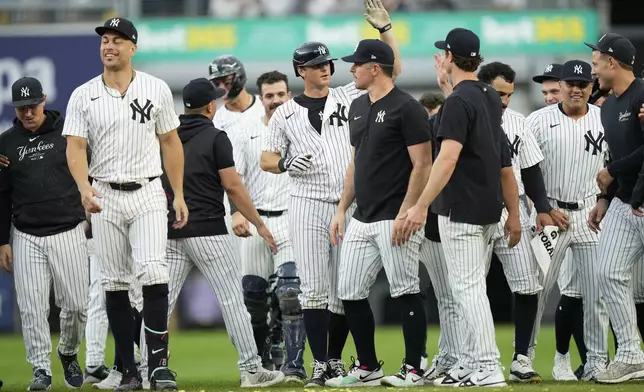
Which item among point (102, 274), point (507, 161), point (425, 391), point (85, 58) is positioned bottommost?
point (425, 391)

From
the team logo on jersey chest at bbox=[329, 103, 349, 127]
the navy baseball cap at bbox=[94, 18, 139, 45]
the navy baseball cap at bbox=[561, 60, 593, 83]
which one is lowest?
the team logo on jersey chest at bbox=[329, 103, 349, 127]

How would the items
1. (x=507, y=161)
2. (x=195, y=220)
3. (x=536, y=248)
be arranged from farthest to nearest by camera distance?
(x=536, y=248), (x=195, y=220), (x=507, y=161)

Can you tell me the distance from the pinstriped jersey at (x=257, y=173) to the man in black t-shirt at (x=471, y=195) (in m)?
2.79

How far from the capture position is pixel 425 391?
25.1 feet

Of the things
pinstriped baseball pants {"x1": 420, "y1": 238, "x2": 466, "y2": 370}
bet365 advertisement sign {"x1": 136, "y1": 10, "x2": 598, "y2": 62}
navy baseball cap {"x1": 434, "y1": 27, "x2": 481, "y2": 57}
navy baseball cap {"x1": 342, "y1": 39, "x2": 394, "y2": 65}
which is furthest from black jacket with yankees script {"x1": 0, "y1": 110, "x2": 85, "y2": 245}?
bet365 advertisement sign {"x1": 136, "y1": 10, "x2": 598, "y2": 62}

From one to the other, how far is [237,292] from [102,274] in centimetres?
100

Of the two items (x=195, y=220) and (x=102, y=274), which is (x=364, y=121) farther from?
(x=102, y=274)

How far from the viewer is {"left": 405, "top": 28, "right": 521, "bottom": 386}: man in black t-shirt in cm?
793

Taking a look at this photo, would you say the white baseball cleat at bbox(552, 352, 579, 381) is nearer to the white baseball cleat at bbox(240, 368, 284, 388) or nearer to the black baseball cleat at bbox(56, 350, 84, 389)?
the white baseball cleat at bbox(240, 368, 284, 388)

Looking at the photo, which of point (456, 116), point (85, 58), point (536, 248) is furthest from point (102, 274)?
point (85, 58)

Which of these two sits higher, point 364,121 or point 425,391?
point 364,121

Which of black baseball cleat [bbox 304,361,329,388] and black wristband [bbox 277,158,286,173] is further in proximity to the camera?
black wristband [bbox 277,158,286,173]

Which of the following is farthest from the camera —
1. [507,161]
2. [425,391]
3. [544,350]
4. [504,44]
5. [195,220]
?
[504,44]

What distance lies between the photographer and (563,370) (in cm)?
960
